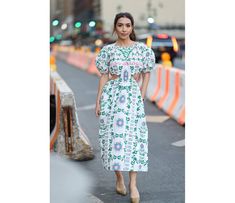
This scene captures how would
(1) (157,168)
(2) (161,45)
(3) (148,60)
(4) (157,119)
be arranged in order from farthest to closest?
(2) (161,45) < (4) (157,119) < (1) (157,168) < (3) (148,60)

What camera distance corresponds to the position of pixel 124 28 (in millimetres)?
5496

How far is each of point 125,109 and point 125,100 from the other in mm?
75

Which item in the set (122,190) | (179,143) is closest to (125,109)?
(122,190)

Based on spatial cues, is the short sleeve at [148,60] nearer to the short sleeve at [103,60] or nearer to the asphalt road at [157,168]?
the short sleeve at [103,60]

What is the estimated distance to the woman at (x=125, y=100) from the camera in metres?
5.52

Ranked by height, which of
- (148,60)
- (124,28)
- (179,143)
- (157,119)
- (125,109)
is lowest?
(179,143)

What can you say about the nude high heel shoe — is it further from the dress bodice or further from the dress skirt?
the dress bodice

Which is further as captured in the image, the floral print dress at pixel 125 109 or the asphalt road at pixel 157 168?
the asphalt road at pixel 157 168

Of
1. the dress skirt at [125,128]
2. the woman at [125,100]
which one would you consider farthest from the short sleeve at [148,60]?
the dress skirt at [125,128]

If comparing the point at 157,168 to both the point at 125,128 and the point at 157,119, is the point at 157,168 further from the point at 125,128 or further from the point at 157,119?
the point at 157,119
